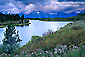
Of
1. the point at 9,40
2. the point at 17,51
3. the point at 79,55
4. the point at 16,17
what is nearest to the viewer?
the point at 79,55

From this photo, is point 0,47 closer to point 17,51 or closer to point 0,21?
point 17,51

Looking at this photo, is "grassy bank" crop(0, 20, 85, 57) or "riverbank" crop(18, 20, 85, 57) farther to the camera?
"riverbank" crop(18, 20, 85, 57)

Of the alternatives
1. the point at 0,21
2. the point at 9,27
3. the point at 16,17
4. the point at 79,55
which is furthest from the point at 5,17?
the point at 79,55

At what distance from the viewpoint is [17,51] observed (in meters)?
5.44

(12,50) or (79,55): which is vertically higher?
(79,55)

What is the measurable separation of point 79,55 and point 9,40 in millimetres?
5099

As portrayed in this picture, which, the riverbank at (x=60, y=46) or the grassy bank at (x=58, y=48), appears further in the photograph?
the riverbank at (x=60, y=46)

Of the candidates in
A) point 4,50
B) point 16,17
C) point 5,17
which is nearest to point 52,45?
point 4,50

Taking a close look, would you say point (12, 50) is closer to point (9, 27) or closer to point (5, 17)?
point (9, 27)

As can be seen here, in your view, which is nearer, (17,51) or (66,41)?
(17,51)

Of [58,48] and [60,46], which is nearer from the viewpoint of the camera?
[58,48]

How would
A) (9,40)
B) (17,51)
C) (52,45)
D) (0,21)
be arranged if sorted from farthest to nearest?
(0,21)
(9,40)
(52,45)
(17,51)

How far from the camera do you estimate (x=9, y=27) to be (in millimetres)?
7469

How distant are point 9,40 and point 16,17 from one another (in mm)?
74150
